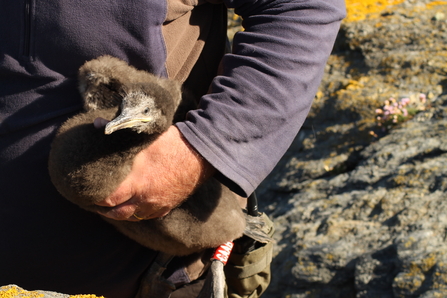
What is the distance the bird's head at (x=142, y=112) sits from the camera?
196 cm

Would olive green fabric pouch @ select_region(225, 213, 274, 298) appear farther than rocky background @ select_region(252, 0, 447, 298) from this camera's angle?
No

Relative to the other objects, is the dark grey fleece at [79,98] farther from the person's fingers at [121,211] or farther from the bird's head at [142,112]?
the person's fingers at [121,211]

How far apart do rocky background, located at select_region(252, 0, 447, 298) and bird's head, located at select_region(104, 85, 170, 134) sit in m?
1.79

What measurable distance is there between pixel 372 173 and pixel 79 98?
2540 millimetres

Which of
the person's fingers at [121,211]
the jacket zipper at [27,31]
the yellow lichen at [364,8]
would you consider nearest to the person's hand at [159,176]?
the person's fingers at [121,211]

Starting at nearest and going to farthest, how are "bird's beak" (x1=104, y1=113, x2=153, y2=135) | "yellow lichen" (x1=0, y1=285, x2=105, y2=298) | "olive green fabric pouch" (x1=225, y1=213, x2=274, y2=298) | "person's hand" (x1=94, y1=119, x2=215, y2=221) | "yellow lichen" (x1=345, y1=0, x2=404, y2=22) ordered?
1. "yellow lichen" (x1=0, y1=285, x2=105, y2=298)
2. "bird's beak" (x1=104, y1=113, x2=153, y2=135)
3. "person's hand" (x1=94, y1=119, x2=215, y2=221)
4. "olive green fabric pouch" (x1=225, y1=213, x2=274, y2=298)
5. "yellow lichen" (x1=345, y1=0, x2=404, y2=22)

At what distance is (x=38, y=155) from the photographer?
2.23m

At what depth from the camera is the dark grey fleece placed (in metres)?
2.00

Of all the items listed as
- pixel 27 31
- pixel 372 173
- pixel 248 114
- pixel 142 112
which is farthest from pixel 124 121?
pixel 372 173

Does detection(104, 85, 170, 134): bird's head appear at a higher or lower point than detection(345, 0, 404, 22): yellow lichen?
higher

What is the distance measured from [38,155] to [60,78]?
395 millimetres

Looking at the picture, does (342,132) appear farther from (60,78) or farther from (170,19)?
(60,78)

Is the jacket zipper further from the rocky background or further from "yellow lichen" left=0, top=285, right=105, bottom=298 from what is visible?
the rocky background

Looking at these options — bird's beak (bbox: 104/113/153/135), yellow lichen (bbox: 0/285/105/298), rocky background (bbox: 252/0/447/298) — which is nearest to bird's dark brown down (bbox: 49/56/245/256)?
bird's beak (bbox: 104/113/153/135)
